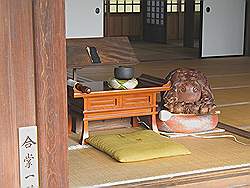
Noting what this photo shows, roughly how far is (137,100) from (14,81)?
1814mm

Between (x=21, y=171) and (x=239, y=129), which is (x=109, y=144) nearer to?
(x=239, y=129)

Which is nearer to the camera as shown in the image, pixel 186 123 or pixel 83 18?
pixel 186 123

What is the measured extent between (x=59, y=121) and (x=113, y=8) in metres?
9.84

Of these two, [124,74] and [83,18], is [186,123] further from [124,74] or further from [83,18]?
[83,18]

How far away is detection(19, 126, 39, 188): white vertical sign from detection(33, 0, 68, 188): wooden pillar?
0.09 ft

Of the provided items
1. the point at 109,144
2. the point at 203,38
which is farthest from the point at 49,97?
the point at 203,38

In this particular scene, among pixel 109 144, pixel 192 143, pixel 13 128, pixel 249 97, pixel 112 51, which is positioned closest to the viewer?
pixel 13 128

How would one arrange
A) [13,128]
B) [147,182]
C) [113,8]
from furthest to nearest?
[113,8]
[147,182]
[13,128]

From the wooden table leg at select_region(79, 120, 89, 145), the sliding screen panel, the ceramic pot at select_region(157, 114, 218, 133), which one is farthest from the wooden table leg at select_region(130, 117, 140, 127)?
the sliding screen panel

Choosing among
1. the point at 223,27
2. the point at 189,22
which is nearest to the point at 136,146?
the point at 223,27

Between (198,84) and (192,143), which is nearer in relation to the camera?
(192,143)

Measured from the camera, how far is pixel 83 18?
7.33 m

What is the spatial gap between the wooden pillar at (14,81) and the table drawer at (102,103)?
154cm

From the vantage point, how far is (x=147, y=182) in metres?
2.58
